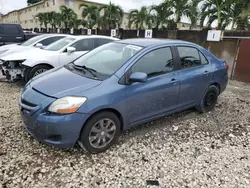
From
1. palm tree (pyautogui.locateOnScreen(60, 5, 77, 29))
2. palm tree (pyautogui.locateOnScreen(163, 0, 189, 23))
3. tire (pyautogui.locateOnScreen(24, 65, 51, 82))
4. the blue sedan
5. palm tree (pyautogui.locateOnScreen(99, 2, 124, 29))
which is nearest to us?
the blue sedan

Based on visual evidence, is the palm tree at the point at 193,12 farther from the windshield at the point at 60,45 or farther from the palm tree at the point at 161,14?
the windshield at the point at 60,45

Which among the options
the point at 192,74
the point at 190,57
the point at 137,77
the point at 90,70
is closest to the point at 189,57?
the point at 190,57

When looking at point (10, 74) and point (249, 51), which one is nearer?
point (10, 74)

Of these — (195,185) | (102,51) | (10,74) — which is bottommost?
(195,185)

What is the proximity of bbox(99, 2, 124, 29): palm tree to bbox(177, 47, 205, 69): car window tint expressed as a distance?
17.1 metres

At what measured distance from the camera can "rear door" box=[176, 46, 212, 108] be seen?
3.88 metres

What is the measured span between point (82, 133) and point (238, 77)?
22.7 feet

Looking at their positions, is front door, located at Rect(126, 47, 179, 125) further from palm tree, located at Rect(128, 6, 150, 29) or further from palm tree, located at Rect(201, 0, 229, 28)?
palm tree, located at Rect(128, 6, 150, 29)

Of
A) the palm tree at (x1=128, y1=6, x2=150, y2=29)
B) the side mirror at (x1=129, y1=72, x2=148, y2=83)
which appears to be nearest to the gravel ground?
the side mirror at (x1=129, y1=72, x2=148, y2=83)

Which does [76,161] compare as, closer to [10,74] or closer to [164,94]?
[164,94]

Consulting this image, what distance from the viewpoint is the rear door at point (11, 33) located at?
11.5 meters

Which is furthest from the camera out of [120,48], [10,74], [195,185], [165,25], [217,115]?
[165,25]

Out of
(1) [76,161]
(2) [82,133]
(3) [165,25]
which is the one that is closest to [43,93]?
(2) [82,133]

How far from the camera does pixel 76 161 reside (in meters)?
2.91
